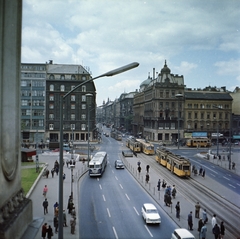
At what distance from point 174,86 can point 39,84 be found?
106 ft

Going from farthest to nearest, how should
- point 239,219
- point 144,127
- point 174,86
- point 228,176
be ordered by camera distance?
point 144,127, point 174,86, point 228,176, point 239,219

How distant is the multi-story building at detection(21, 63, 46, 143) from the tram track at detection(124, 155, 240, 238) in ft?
135

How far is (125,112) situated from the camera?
414ft

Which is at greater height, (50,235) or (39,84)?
(39,84)

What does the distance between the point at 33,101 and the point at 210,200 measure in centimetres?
5295

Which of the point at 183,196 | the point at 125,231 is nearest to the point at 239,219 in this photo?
the point at 183,196

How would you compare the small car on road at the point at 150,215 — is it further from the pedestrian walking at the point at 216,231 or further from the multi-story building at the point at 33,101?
the multi-story building at the point at 33,101

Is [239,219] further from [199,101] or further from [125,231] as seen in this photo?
[199,101]

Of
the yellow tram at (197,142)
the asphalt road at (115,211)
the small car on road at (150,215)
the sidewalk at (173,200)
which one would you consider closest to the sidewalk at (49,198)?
the asphalt road at (115,211)

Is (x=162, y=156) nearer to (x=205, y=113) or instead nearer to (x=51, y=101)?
(x=51, y=101)

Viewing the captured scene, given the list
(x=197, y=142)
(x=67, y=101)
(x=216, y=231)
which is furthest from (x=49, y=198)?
(x=67, y=101)

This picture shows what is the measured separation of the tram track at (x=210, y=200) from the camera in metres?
18.0

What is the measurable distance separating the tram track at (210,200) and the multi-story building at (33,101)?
135 ft

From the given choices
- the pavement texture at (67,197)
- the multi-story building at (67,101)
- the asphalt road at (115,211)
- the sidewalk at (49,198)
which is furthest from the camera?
the multi-story building at (67,101)
